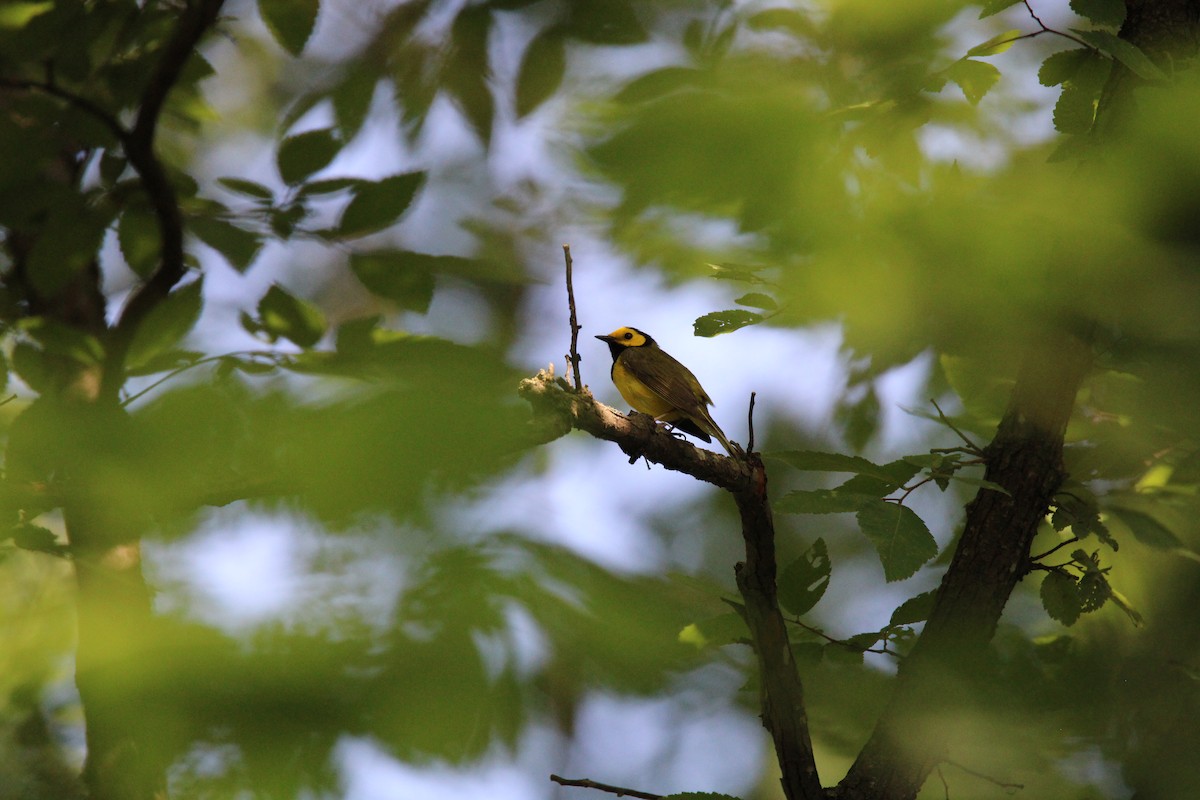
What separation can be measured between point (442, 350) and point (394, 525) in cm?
37

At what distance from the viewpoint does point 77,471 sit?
0.70 metres

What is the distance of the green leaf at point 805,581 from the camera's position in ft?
6.00

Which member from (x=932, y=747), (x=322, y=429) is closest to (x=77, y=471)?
(x=322, y=429)

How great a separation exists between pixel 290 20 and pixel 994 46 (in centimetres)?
135

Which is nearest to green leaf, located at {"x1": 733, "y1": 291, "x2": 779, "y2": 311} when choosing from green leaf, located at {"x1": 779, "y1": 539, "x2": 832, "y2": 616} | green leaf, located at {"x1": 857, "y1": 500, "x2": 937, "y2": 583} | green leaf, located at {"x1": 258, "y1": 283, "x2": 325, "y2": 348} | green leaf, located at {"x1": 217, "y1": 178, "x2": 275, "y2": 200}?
green leaf, located at {"x1": 857, "y1": 500, "x2": 937, "y2": 583}

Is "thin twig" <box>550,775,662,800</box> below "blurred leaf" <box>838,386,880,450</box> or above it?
below

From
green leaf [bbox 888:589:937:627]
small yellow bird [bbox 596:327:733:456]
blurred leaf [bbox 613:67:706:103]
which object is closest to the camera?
blurred leaf [bbox 613:67:706:103]

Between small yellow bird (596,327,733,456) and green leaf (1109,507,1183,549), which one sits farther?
small yellow bird (596,327,733,456)

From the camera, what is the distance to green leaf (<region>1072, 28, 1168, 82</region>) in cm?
109

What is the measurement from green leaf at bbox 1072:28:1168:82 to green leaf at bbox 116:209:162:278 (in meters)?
2.08

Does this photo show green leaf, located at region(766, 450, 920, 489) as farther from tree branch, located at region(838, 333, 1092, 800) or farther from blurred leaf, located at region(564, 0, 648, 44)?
blurred leaf, located at region(564, 0, 648, 44)

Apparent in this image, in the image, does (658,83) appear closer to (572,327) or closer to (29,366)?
(572,327)

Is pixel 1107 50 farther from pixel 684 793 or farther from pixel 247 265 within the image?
pixel 247 265

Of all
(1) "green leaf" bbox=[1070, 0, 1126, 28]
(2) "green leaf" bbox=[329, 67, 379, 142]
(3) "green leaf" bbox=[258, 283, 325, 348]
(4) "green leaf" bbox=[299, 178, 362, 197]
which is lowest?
(3) "green leaf" bbox=[258, 283, 325, 348]
